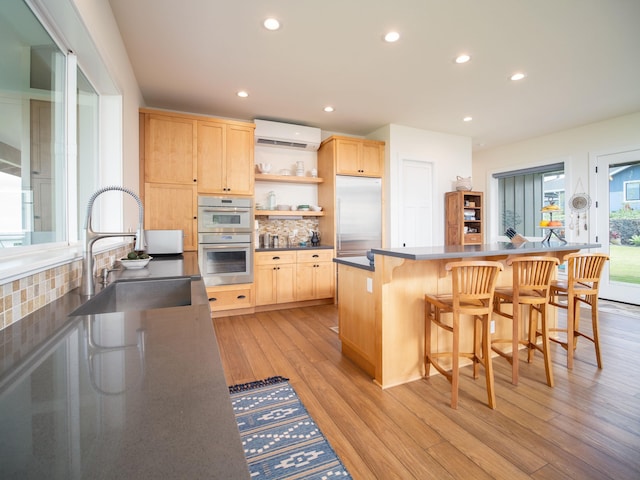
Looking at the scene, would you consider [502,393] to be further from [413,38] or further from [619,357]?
[413,38]

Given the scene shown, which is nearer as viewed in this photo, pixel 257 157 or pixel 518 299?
pixel 518 299

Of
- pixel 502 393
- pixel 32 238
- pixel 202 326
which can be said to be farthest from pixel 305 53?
pixel 502 393

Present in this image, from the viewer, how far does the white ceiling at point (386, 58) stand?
225 centimetres

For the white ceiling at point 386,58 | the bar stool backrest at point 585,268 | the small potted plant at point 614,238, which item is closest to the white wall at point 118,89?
the white ceiling at point 386,58

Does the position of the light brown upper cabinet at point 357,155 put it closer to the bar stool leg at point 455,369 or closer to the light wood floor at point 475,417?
the light wood floor at point 475,417

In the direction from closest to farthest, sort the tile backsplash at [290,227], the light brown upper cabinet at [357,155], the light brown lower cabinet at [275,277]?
1. the light brown lower cabinet at [275,277]
2. the light brown upper cabinet at [357,155]
3. the tile backsplash at [290,227]

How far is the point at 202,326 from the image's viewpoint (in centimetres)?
90

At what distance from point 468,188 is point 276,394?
4.50 metres

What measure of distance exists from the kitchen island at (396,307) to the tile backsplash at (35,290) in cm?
174

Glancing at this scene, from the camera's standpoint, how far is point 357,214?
15.0ft

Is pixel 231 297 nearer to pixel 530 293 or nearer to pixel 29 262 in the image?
pixel 29 262

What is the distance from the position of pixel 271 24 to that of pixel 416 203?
3.47 m

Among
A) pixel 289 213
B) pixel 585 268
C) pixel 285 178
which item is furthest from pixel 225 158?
pixel 585 268

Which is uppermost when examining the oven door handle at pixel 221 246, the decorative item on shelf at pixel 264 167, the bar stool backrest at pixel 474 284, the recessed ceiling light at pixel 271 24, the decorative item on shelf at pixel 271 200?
the recessed ceiling light at pixel 271 24
